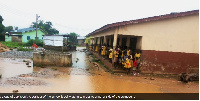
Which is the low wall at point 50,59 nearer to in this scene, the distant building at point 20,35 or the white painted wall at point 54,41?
the white painted wall at point 54,41

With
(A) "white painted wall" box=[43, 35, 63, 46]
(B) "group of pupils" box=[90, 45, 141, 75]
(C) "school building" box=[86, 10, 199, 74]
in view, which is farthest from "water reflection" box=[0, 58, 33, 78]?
(A) "white painted wall" box=[43, 35, 63, 46]

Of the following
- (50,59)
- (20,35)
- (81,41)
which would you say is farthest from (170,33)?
(81,41)

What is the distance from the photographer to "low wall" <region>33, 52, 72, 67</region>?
11.6 meters

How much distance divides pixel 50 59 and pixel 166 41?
7379 mm

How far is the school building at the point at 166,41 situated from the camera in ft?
31.3

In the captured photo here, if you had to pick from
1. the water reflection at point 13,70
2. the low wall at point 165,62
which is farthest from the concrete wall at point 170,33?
the water reflection at point 13,70

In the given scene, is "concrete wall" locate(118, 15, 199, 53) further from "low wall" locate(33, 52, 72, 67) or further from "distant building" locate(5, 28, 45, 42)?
"distant building" locate(5, 28, 45, 42)

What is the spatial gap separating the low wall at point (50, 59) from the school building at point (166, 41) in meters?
4.07

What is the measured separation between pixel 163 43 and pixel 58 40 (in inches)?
706

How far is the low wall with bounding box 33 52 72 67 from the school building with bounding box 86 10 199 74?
4065mm

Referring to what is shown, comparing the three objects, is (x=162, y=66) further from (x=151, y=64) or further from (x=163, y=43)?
(x=163, y=43)

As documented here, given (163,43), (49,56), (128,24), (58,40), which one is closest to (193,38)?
(163,43)

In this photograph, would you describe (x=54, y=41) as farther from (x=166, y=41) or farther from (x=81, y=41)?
(x=81, y=41)

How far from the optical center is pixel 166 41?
Answer: 32.8 feet
